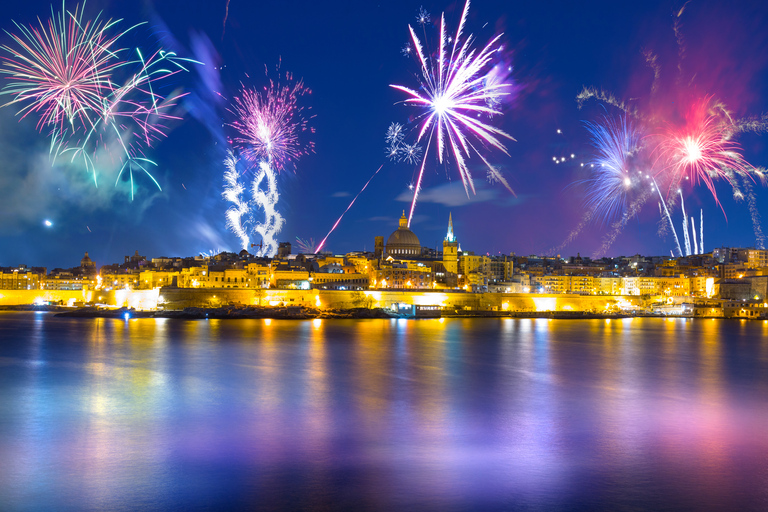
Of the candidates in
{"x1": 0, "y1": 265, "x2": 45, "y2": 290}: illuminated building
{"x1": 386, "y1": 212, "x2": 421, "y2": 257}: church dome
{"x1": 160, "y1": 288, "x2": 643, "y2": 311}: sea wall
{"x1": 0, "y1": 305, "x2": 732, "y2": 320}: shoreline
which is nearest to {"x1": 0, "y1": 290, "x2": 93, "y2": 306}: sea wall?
{"x1": 0, "y1": 265, "x2": 45, "y2": 290}: illuminated building

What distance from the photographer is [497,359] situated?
62.4 ft

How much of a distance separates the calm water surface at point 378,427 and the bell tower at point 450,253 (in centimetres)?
3470

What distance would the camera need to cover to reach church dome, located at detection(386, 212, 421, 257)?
59062 mm

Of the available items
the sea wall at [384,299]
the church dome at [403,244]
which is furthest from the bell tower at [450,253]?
the sea wall at [384,299]

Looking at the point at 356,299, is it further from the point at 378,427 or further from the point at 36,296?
the point at 378,427

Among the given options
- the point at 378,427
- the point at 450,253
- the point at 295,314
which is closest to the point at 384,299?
the point at 295,314

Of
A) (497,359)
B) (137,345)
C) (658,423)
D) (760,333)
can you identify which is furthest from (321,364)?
(760,333)

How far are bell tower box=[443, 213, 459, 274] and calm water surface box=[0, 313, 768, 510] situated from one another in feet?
114

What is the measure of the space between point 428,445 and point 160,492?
377cm

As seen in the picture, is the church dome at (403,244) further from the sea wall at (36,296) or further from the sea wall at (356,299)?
the sea wall at (36,296)

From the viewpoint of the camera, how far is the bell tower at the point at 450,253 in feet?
184

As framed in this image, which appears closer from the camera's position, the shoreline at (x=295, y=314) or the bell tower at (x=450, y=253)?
the shoreline at (x=295, y=314)

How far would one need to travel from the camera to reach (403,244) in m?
59.4

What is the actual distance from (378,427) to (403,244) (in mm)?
49697
